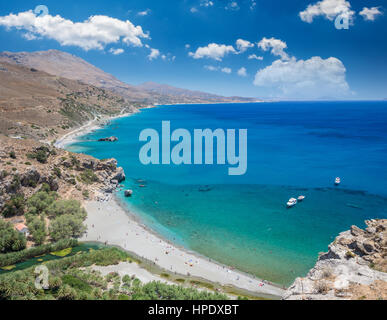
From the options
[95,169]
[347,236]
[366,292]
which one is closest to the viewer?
[366,292]

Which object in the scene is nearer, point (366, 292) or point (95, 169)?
point (366, 292)

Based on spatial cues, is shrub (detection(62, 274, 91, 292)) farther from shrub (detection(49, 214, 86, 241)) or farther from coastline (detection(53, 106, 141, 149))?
coastline (detection(53, 106, 141, 149))

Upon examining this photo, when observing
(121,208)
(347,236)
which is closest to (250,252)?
(347,236)

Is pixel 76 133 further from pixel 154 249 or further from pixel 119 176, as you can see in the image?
pixel 154 249

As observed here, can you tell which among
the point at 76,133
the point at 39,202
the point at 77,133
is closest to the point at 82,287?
the point at 39,202

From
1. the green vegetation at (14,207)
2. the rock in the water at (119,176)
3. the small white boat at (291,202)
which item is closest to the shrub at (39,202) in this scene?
the green vegetation at (14,207)

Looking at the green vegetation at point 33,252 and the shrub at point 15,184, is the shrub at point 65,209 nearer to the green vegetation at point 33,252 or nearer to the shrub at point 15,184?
the green vegetation at point 33,252

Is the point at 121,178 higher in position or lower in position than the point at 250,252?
higher

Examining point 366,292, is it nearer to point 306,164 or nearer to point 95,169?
point 95,169
